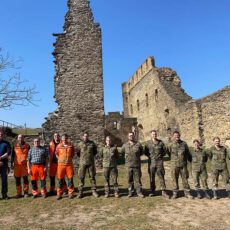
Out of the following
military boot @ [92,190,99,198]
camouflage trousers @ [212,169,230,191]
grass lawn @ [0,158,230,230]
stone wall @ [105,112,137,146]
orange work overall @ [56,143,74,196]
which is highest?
stone wall @ [105,112,137,146]

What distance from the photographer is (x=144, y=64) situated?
27.8m

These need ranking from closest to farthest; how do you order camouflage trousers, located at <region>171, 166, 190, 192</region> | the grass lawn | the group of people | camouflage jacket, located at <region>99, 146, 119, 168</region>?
the grass lawn
camouflage trousers, located at <region>171, 166, 190, 192</region>
the group of people
camouflage jacket, located at <region>99, 146, 119, 168</region>

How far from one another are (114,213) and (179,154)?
234 centimetres

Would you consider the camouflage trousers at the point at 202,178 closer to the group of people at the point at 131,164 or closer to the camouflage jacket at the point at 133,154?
the group of people at the point at 131,164

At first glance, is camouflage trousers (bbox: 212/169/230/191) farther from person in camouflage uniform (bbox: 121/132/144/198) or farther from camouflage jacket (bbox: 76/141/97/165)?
camouflage jacket (bbox: 76/141/97/165)

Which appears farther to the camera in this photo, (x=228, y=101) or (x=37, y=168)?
(x=228, y=101)

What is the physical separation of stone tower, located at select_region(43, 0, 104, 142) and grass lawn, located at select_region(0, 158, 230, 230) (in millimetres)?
5326

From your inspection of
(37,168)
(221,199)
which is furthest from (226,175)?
(37,168)

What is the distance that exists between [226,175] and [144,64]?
67.9 ft

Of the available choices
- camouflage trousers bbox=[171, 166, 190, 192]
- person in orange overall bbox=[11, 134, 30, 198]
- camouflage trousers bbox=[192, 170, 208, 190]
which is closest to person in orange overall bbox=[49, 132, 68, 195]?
person in orange overall bbox=[11, 134, 30, 198]

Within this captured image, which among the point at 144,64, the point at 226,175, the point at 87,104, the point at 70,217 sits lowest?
the point at 70,217

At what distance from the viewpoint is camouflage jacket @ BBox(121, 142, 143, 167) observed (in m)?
8.06

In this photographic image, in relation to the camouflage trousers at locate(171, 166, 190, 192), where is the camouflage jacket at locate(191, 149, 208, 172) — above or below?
above

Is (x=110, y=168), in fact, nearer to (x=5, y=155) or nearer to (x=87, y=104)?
(x=5, y=155)
